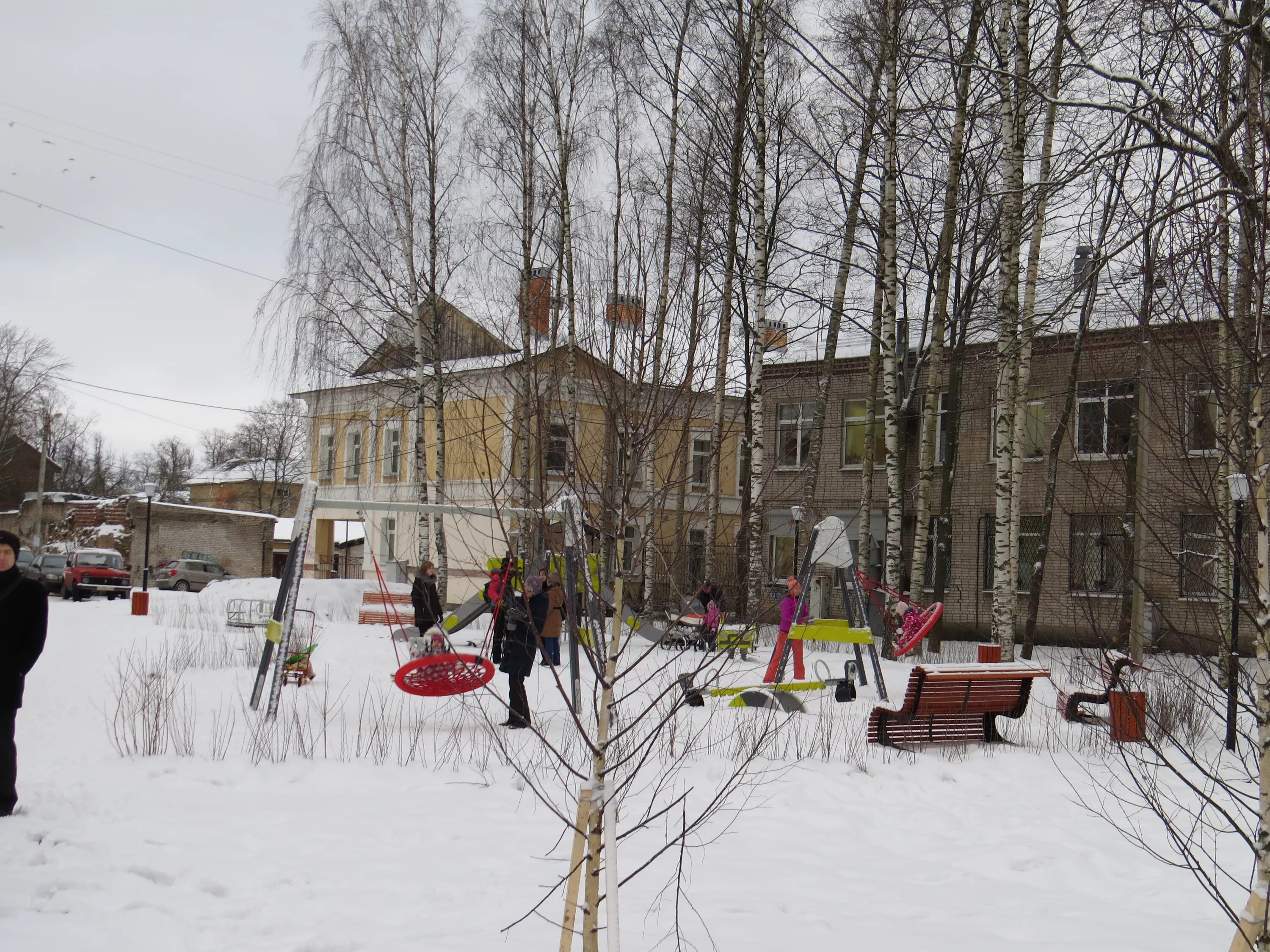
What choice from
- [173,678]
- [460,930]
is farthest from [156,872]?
[173,678]

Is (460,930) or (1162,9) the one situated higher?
(1162,9)

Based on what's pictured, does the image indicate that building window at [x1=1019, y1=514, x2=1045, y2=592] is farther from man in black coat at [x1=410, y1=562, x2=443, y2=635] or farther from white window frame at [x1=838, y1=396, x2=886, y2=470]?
man in black coat at [x1=410, y1=562, x2=443, y2=635]

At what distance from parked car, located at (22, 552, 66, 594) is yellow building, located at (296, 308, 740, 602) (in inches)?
314

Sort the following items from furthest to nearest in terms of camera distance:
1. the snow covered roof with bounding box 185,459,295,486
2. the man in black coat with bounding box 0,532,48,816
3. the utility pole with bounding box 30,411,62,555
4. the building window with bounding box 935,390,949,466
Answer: the snow covered roof with bounding box 185,459,295,486 → the utility pole with bounding box 30,411,62,555 → the building window with bounding box 935,390,949,466 → the man in black coat with bounding box 0,532,48,816

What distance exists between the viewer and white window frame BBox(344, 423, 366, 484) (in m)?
36.5

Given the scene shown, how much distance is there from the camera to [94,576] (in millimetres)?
32594

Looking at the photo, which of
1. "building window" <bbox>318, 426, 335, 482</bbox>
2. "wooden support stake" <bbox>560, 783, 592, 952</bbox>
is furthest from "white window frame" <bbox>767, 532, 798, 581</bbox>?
"wooden support stake" <bbox>560, 783, 592, 952</bbox>

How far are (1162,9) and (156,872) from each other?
670 centimetres

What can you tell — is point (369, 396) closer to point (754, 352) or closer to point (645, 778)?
point (754, 352)

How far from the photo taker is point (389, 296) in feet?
76.1

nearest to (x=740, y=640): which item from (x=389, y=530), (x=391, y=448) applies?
(x=391, y=448)

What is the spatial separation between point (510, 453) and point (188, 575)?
3394 cm

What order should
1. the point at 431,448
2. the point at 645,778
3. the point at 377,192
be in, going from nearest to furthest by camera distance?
the point at 645,778, the point at 377,192, the point at 431,448

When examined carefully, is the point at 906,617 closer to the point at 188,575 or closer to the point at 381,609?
the point at 381,609
